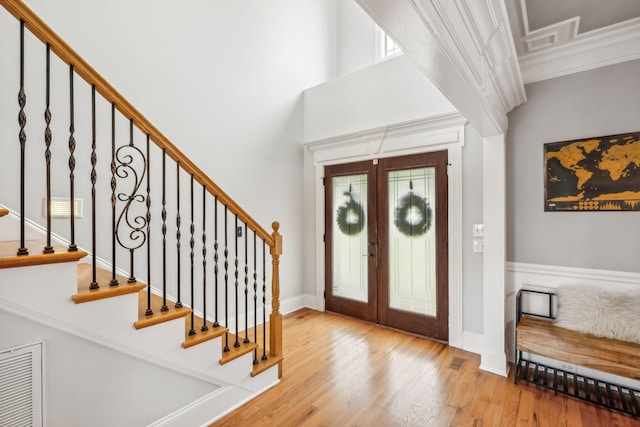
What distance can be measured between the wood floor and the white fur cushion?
1.81 feet

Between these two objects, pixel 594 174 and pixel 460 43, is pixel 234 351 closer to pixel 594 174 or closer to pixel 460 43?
pixel 460 43

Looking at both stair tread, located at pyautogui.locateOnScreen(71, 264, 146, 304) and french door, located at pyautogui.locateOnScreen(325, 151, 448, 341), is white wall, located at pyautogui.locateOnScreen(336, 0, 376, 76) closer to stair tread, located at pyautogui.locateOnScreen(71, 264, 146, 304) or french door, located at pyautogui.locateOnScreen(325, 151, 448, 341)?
french door, located at pyautogui.locateOnScreen(325, 151, 448, 341)

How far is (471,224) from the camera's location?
120 inches

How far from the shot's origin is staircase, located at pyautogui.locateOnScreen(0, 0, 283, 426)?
4.46 feet

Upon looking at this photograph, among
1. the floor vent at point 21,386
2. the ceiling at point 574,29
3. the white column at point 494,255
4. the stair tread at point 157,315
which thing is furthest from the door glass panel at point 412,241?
the floor vent at point 21,386

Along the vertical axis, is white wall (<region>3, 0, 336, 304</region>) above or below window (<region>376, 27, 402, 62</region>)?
below

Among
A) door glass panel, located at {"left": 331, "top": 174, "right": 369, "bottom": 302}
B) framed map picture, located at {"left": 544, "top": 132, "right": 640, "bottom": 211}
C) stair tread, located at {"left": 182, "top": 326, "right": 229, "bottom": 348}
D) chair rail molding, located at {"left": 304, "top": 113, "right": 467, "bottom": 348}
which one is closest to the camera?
stair tread, located at {"left": 182, "top": 326, "right": 229, "bottom": 348}

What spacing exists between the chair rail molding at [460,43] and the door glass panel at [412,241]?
4.17 ft

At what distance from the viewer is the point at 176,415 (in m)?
1.86

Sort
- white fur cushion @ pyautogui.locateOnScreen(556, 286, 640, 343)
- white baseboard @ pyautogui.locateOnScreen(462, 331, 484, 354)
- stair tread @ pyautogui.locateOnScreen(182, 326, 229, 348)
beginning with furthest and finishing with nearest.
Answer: white baseboard @ pyautogui.locateOnScreen(462, 331, 484, 354) < white fur cushion @ pyautogui.locateOnScreen(556, 286, 640, 343) < stair tread @ pyautogui.locateOnScreen(182, 326, 229, 348)

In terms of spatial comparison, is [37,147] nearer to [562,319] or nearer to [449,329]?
[449,329]

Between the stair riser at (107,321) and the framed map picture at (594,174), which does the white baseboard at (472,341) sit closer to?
the framed map picture at (594,174)

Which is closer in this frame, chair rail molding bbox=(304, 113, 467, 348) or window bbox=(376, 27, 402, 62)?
chair rail molding bbox=(304, 113, 467, 348)

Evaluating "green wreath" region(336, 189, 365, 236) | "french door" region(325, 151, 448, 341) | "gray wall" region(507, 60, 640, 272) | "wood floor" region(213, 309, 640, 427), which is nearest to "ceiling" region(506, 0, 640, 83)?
"gray wall" region(507, 60, 640, 272)
